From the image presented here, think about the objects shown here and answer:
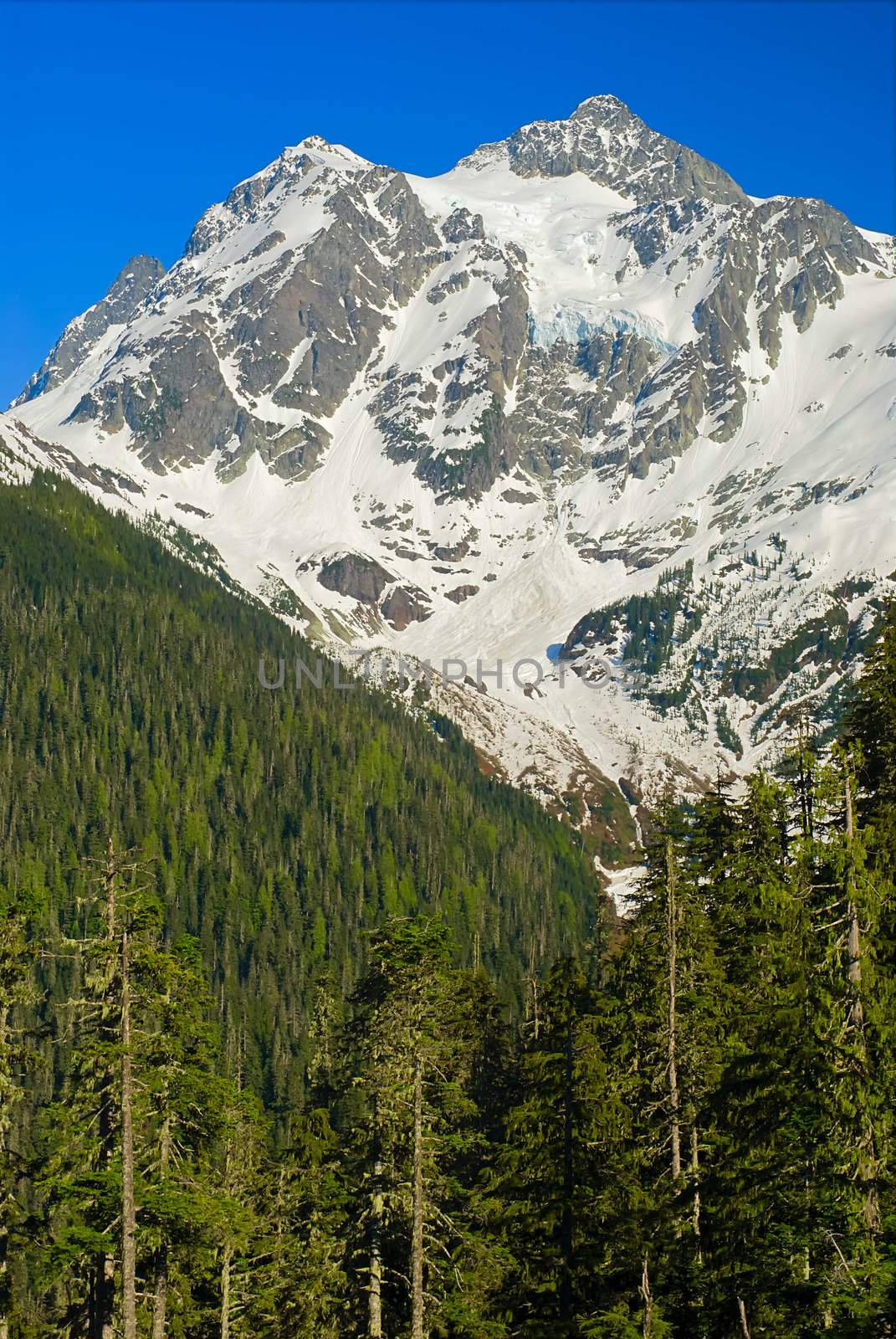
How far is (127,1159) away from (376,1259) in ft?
50.4

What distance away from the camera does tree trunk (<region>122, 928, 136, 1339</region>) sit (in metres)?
32.4

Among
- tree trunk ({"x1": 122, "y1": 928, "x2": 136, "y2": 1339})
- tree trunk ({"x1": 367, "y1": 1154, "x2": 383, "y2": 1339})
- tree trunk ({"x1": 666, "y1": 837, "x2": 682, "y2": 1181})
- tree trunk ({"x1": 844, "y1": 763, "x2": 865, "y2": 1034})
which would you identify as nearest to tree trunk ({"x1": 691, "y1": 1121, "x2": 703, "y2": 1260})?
tree trunk ({"x1": 666, "y1": 837, "x2": 682, "y2": 1181})

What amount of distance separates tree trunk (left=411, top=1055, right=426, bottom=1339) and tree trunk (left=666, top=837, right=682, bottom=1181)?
6.43 m

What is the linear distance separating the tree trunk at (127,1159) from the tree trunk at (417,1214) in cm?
770

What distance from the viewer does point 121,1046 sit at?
1257 inches

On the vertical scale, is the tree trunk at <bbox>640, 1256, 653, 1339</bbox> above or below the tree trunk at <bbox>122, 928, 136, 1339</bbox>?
below

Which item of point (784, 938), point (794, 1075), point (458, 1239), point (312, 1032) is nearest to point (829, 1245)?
point (794, 1075)

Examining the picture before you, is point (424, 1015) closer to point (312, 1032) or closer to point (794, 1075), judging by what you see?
point (794, 1075)

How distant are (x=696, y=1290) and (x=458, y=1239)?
11.8 m

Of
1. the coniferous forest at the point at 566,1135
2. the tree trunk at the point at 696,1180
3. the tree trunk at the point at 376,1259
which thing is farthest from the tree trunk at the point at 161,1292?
the tree trunk at the point at 696,1180

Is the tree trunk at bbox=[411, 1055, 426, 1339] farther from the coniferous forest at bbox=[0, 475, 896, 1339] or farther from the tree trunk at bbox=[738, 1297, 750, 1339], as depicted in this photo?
the tree trunk at bbox=[738, 1297, 750, 1339]

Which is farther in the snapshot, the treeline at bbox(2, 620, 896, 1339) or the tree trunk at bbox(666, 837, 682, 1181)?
the tree trunk at bbox(666, 837, 682, 1181)

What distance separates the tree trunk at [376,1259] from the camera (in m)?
44.3

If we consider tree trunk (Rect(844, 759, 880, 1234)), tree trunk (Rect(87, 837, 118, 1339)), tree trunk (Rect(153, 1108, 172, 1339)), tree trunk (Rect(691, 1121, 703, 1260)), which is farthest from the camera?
tree trunk (Rect(153, 1108, 172, 1339))
